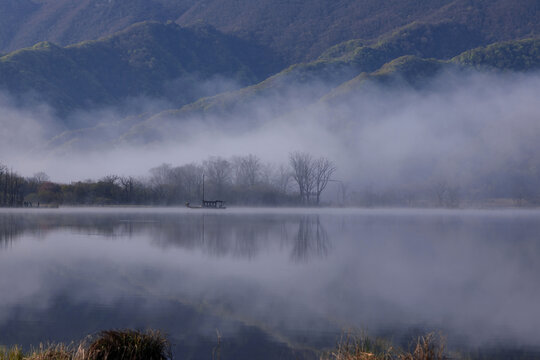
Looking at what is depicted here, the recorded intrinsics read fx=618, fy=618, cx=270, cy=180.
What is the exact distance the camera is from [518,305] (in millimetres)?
12320

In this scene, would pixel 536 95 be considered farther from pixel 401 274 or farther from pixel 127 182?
pixel 401 274

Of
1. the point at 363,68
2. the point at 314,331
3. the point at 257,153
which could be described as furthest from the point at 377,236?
the point at 363,68

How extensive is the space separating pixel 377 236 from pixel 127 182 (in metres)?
60.5

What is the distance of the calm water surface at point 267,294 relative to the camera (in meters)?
9.40

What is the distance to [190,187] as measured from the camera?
9006 centimetres

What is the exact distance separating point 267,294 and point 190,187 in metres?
78.2

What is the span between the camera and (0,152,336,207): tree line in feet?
262

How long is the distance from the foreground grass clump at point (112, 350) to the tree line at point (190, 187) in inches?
2742

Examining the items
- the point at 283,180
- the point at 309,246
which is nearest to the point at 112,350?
the point at 309,246

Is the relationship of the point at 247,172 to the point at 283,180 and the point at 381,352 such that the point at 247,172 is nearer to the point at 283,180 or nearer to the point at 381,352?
the point at 283,180

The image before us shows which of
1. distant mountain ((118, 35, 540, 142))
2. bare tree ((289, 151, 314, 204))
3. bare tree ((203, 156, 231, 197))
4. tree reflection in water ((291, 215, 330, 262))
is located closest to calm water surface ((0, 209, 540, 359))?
tree reflection in water ((291, 215, 330, 262))

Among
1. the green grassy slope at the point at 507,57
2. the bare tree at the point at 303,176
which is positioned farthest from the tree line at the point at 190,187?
the green grassy slope at the point at 507,57

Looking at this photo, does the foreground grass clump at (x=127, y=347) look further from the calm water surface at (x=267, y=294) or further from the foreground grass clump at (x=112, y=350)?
the calm water surface at (x=267, y=294)

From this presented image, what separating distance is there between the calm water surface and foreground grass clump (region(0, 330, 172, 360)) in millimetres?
622
